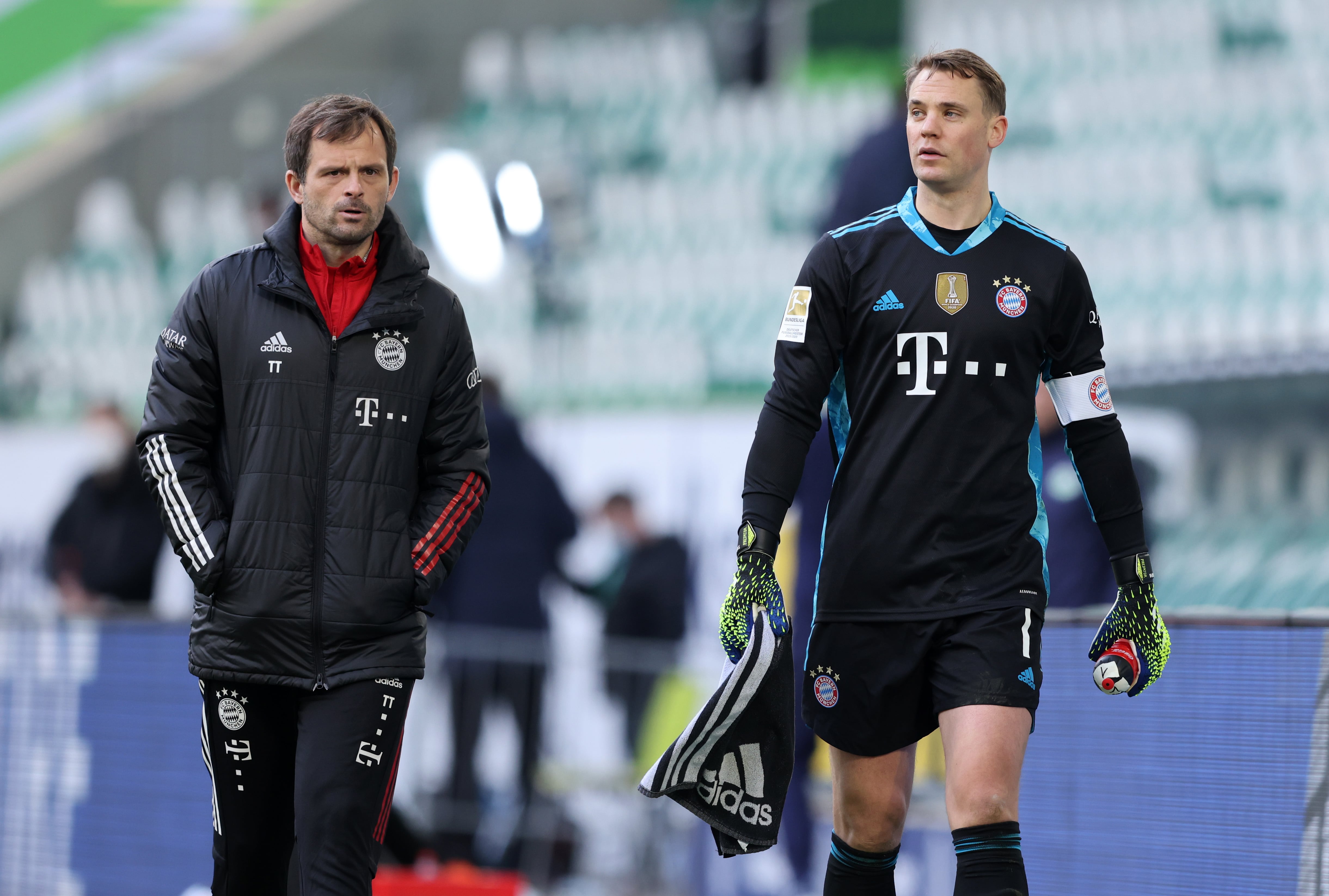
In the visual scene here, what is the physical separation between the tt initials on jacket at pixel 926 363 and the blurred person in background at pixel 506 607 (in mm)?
5184

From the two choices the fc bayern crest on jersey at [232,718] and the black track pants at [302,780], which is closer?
the black track pants at [302,780]

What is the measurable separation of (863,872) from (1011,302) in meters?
1.38

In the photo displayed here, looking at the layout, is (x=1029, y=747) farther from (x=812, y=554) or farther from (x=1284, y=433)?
(x=1284, y=433)

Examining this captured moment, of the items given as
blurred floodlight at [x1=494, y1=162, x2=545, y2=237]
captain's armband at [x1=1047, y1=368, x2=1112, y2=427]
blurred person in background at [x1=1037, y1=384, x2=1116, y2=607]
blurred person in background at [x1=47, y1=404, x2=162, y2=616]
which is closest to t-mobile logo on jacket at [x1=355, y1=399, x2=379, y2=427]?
captain's armband at [x1=1047, y1=368, x2=1112, y2=427]

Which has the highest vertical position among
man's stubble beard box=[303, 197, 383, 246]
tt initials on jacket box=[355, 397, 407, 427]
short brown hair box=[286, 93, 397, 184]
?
short brown hair box=[286, 93, 397, 184]

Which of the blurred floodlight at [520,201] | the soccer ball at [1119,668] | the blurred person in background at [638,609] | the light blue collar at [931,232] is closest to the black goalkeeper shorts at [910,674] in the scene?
the soccer ball at [1119,668]

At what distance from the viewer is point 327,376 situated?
4.10 metres

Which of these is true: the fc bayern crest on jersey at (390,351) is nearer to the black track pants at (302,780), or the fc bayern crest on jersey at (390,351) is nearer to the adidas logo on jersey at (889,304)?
the black track pants at (302,780)

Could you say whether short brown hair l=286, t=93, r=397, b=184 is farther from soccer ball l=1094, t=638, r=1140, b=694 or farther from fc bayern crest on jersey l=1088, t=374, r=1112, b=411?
soccer ball l=1094, t=638, r=1140, b=694

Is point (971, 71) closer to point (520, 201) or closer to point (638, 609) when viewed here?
point (638, 609)

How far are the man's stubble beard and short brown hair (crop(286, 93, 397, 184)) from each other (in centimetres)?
10

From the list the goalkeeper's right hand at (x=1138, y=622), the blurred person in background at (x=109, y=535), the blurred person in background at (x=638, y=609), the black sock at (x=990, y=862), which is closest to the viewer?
the black sock at (x=990, y=862)

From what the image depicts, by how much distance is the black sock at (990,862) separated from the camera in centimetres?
375

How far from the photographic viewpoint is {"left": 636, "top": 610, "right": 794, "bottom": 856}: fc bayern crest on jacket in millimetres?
4031
